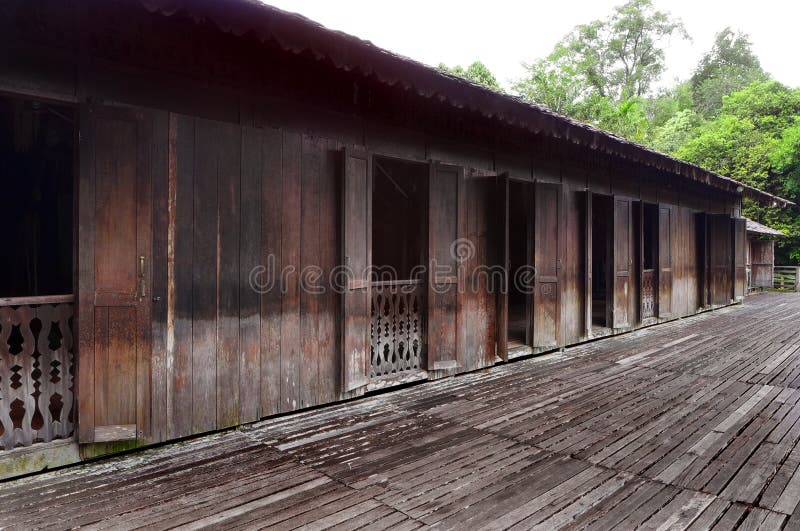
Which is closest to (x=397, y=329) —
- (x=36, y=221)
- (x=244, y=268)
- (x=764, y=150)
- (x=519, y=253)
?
(x=244, y=268)

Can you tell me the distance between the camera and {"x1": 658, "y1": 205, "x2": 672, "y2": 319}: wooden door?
9031 mm

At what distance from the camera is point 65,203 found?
5500 mm

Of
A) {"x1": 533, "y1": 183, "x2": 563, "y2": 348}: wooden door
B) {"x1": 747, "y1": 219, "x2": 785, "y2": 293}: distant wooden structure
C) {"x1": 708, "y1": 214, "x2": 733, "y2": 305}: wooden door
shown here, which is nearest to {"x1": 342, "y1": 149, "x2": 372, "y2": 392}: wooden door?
{"x1": 533, "y1": 183, "x2": 563, "y2": 348}: wooden door

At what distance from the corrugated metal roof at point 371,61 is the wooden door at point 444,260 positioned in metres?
0.87

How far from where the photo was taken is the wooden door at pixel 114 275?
2.99 m

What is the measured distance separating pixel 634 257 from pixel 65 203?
334 inches

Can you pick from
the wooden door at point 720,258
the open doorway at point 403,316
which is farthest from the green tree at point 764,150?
the open doorway at point 403,316

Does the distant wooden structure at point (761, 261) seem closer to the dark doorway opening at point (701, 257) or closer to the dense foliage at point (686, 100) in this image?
the dense foliage at point (686, 100)

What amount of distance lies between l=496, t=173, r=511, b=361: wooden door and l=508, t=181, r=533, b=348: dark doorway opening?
514mm

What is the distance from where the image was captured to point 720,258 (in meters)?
11.6

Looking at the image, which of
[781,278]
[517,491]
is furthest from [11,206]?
[781,278]

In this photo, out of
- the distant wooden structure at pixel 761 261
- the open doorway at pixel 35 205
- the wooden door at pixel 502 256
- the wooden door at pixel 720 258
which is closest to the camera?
the open doorway at pixel 35 205

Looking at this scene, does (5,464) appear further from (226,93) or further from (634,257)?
(634,257)

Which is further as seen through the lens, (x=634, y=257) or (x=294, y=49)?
(x=634, y=257)
